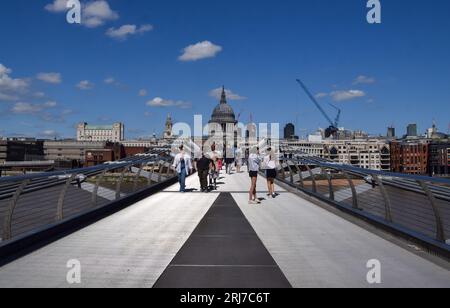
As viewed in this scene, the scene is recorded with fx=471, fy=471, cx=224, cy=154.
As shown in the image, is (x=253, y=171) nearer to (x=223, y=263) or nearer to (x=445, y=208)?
(x=445, y=208)

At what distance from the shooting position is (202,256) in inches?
258

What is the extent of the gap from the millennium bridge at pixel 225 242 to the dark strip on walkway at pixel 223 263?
0.01m

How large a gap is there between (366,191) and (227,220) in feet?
11.2

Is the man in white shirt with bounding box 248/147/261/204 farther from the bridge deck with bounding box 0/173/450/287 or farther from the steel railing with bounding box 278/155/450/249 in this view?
the bridge deck with bounding box 0/173/450/287

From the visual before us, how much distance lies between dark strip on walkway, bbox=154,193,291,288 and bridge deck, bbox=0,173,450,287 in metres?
0.05

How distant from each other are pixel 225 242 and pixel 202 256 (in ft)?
3.53

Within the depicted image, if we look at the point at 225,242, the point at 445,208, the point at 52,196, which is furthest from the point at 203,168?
the point at 445,208

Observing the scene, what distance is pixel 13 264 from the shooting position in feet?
19.9

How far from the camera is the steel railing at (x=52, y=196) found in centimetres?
700

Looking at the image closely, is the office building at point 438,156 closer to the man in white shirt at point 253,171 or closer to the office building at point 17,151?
the man in white shirt at point 253,171

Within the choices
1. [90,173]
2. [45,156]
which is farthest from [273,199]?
[45,156]

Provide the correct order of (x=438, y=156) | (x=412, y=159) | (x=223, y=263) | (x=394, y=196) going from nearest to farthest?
1. (x=223, y=263)
2. (x=394, y=196)
3. (x=412, y=159)
4. (x=438, y=156)

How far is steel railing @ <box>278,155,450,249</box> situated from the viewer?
22.2ft
